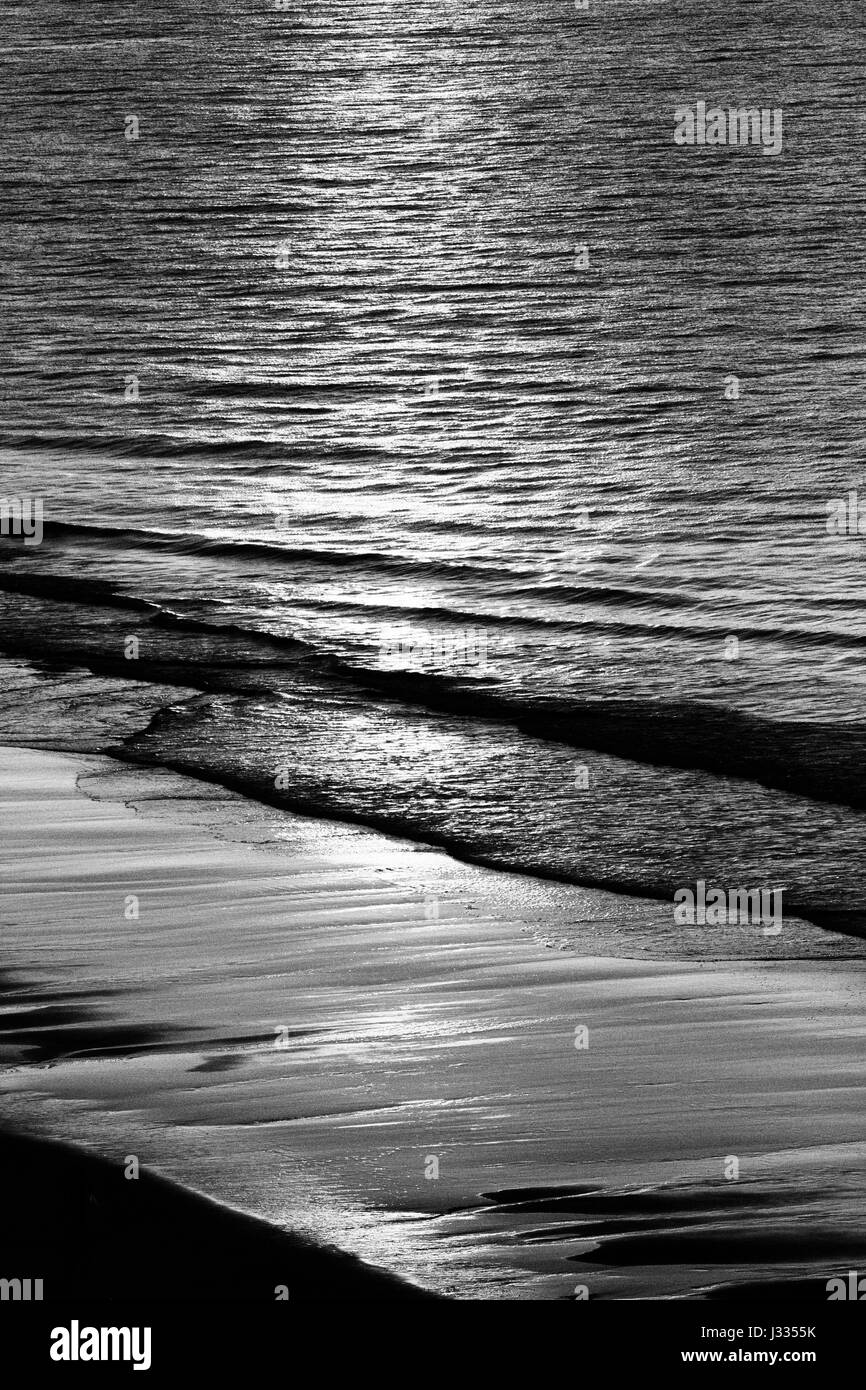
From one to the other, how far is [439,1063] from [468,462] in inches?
617

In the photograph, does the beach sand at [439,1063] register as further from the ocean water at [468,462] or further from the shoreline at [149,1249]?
the ocean water at [468,462]

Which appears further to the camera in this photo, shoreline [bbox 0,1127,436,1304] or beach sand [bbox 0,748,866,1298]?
beach sand [bbox 0,748,866,1298]

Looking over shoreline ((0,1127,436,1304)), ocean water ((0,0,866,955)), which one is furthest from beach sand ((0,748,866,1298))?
ocean water ((0,0,866,955))

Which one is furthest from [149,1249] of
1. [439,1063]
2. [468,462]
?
[468,462]

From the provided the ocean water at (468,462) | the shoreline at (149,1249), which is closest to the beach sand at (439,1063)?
the shoreline at (149,1249)

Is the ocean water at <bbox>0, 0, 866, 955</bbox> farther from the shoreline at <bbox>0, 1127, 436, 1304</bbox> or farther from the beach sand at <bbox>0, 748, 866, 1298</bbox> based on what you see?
the shoreline at <bbox>0, 1127, 436, 1304</bbox>

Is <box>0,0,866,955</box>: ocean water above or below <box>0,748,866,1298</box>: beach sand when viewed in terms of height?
above

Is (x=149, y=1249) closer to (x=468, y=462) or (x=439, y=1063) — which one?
(x=439, y=1063)

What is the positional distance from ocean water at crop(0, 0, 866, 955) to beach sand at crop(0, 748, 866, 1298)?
4.16 feet

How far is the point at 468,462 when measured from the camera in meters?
22.0

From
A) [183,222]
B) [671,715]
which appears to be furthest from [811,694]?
[183,222]

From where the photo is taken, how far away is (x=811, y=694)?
43.3 ft

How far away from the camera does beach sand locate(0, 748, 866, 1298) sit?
554cm

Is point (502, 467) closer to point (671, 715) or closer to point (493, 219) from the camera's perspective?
point (671, 715)
